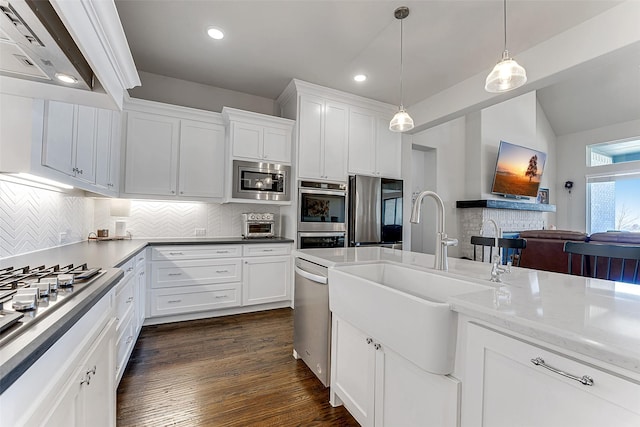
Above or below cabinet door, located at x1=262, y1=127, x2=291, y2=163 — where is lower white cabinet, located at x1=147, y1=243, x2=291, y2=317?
below

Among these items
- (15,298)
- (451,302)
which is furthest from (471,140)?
(15,298)

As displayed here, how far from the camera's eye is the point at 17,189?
1723mm

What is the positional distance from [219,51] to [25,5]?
2736mm

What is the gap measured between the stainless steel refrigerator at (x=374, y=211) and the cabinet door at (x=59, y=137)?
2.99m

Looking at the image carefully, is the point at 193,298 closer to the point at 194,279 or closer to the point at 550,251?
the point at 194,279

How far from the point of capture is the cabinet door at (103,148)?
2.28 metres

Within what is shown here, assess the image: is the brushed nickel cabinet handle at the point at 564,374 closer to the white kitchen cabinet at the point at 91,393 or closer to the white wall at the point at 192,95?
the white kitchen cabinet at the point at 91,393

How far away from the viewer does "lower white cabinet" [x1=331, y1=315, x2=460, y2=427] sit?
1041 millimetres

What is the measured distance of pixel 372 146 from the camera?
13.8ft

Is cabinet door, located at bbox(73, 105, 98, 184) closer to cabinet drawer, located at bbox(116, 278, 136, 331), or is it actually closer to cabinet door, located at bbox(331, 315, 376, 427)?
cabinet drawer, located at bbox(116, 278, 136, 331)

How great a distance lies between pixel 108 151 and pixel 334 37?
2467mm

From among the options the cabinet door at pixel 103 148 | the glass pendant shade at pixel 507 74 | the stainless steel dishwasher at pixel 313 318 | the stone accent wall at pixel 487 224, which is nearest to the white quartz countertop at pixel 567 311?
the stainless steel dishwasher at pixel 313 318

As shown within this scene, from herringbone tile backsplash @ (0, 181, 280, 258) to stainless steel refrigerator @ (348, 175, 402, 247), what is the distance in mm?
1191

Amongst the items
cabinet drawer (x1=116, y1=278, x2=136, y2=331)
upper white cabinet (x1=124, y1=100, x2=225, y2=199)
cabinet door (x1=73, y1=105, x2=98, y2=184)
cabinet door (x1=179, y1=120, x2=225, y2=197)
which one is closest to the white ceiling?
upper white cabinet (x1=124, y1=100, x2=225, y2=199)
